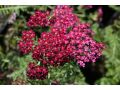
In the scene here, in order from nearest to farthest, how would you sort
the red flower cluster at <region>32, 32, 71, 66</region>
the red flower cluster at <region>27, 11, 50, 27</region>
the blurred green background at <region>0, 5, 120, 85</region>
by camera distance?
the red flower cluster at <region>32, 32, 71, 66</region>
the red flower cluster at <region>27, 11, 50, 27</region>
the blurred green background at <region>0, 5, 120, 85</region>

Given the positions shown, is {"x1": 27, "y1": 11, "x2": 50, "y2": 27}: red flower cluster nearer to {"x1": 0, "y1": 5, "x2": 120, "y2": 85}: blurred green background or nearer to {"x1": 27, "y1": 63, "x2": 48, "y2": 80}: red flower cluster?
{"x1": 27, "y1": 63, "x2": 48, "y2": 80}: red flower cluster

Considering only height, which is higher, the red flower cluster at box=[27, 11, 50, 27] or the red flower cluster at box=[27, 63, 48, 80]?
the red flower cluster at box=[27, 11, 50, 27]

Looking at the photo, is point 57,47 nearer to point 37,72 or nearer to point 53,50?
point 53,50

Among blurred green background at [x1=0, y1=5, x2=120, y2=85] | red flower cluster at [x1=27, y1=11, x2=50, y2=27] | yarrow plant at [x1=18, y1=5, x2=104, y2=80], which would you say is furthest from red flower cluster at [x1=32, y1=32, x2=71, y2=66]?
blurred green background at [x1=0, y1=5, x2=120, y2=85]

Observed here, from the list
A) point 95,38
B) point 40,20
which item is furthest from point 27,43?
point 95,38

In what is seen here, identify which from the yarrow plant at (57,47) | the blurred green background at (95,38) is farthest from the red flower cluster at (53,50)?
the blurred green background at (95,38)

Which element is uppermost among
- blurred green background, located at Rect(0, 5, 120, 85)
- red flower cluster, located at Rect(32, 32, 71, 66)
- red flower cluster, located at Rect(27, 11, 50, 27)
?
red flower cluster, located at Rect(27, 11, 50, 27)
